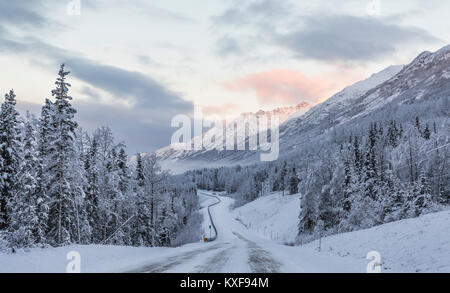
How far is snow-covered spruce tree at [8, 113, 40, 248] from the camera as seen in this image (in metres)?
24.5

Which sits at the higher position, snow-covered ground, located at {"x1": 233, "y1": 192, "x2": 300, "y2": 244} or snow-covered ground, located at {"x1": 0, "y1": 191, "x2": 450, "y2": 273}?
snow-covered ground, located at {"x1": 0, "y1": 191, "x2": 450, "y2": 273}

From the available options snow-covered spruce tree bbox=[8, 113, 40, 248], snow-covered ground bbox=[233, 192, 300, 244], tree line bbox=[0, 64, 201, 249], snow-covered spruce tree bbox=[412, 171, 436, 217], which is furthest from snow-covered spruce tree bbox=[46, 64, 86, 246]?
snow-covered ground bbox=[233, 192, 300, 244]

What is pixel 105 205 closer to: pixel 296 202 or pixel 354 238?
pixel 354 238

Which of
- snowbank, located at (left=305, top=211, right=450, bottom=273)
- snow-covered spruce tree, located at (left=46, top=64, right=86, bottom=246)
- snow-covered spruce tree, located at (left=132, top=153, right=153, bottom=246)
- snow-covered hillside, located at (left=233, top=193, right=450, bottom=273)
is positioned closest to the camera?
snowbank, located at (left=305, top=211, right=450, bottom=273)

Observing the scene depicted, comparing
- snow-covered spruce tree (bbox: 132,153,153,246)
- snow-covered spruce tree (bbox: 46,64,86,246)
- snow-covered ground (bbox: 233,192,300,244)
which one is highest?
snow-covered spruce tree (bbox: 46,64,86,246)

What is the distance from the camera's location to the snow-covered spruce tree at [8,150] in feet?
85.7

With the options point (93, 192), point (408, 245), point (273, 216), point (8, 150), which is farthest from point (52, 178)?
point (273, 216)

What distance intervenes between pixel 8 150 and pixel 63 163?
5.64m

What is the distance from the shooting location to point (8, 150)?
87.2 ft

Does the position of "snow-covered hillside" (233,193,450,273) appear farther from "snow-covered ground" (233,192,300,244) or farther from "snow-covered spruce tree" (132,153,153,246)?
"snow-covered ground" (233,192,300,244)

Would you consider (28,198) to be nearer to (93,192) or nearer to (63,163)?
(63,163)

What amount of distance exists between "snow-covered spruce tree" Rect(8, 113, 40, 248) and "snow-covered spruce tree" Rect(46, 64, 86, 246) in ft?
3.86

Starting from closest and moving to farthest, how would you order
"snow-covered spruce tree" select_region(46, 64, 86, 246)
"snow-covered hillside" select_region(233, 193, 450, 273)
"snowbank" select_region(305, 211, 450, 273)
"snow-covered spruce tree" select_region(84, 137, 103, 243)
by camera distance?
1. "snowbank" select_region(305, 211, 450, 273)
2. "snow-covered hillside" select_region(233, 193, 450, 273)
3. "snow-covered spruce tree" select_region(46, 64, 86, 246)
4. "snow-covered spruce tree" select_region(84, 137, 103, 243)
